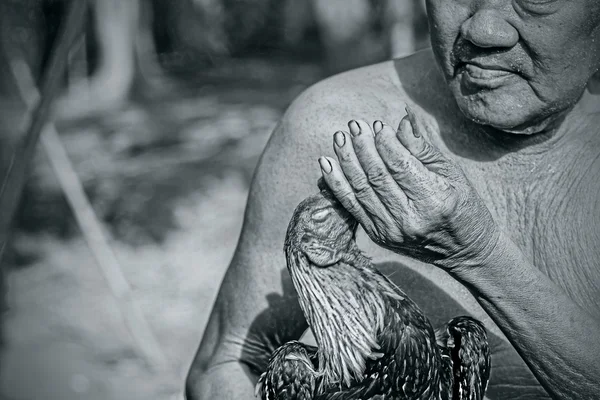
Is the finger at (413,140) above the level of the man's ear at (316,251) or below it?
above

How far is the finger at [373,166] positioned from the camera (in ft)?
3.94

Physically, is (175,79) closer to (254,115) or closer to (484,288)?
(254,115)

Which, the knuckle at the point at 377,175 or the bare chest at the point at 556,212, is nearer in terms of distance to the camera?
the knuckle at the point at 377,175

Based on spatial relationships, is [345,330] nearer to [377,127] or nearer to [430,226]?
[430,226]

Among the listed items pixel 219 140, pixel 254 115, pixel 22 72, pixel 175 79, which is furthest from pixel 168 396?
pixel 175 79

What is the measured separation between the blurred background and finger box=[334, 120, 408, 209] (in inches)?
40.0

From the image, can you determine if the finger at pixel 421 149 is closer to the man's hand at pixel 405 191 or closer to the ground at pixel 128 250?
the man's hand at pixel 405 191

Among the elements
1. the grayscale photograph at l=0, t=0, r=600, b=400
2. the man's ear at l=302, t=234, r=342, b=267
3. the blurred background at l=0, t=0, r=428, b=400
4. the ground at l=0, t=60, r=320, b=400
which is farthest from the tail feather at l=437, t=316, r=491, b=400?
the ground at l=0, t=60, r=320, b=400

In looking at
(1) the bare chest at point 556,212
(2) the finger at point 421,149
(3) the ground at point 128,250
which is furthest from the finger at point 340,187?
(3) the ground at point 128,250

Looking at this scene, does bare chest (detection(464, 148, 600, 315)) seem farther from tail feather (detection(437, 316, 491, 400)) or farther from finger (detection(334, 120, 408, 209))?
finger (detection(334, 120, 408, 209))

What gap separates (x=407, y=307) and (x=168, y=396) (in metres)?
2.78

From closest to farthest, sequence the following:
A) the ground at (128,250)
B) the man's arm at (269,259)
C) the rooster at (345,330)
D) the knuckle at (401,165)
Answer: the knuckle at (401,165), the rooster at (345,330), the man's arm at (269,259), the ground at (128,250)

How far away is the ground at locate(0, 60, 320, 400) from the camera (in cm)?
410

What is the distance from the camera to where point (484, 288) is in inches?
52.5
